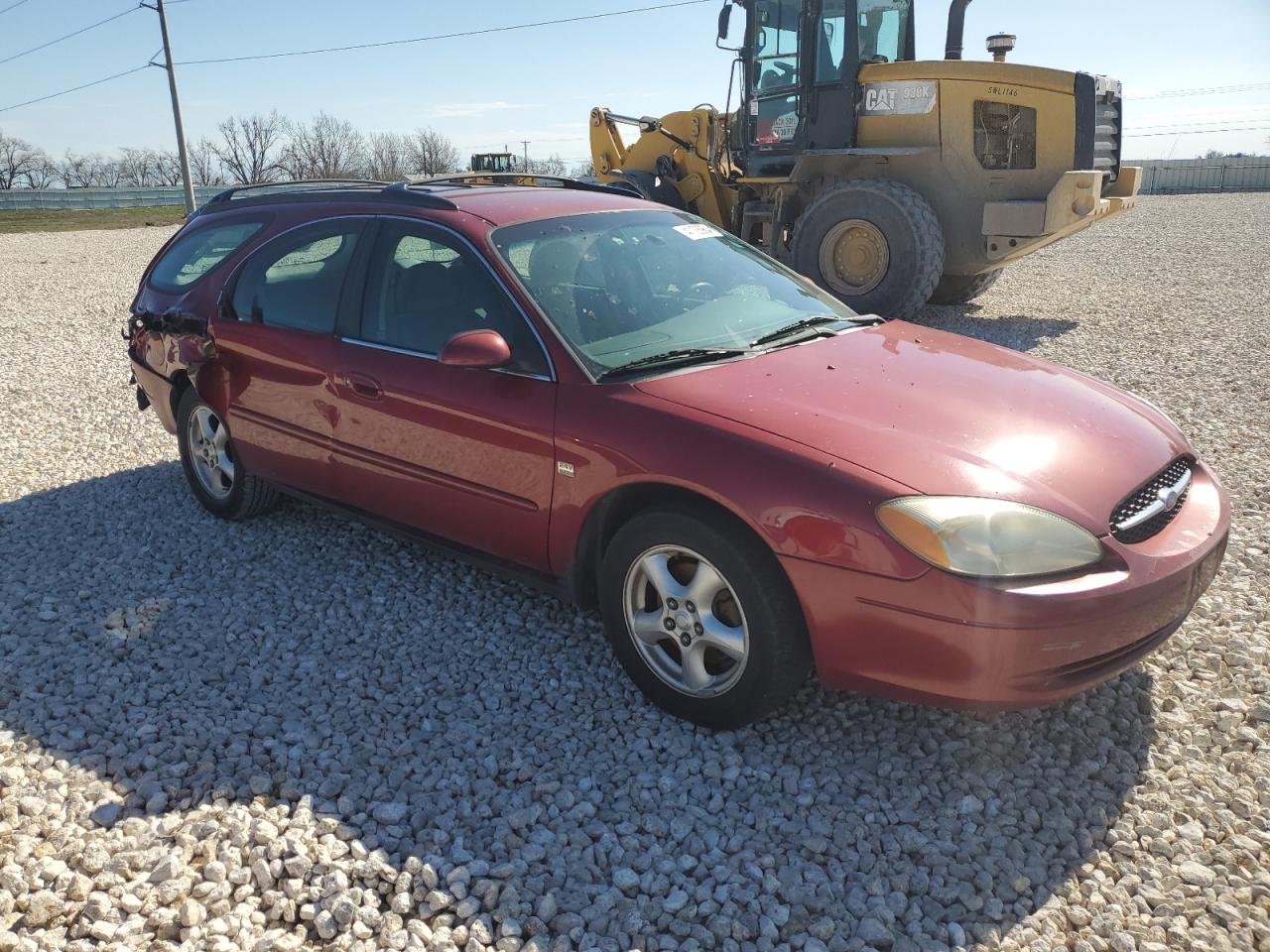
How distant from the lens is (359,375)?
3.94 metres

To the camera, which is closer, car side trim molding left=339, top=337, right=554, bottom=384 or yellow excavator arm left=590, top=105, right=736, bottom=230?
car side trim molding left=339, top=337, right=554, bottom=384

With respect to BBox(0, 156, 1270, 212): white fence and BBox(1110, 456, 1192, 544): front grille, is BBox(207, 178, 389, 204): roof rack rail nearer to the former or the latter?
BBox(1110, 456, 1192, 544): front grille

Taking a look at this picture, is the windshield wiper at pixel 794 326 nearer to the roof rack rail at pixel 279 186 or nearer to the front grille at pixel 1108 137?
the roof rack rail at pixel 279 186

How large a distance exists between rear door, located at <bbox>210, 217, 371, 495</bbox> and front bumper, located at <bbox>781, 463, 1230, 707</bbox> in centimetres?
238

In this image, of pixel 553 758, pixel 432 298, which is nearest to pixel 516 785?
pixel 553 758

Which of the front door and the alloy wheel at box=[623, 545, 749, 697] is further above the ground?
the front door

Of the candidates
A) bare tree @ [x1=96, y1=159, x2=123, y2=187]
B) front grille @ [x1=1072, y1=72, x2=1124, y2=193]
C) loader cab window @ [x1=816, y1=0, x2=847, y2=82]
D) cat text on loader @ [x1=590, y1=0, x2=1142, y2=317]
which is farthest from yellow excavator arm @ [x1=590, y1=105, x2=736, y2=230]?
bare tree @ [x1=96, y1=159, x2=123, y2=187]

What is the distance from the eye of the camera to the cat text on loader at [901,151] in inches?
352

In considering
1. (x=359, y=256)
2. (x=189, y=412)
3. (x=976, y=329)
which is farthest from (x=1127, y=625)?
(x=976, y=329)

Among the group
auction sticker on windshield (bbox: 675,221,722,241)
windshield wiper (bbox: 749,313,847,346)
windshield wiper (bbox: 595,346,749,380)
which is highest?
auction sticker on windshield (bbox: 675,221,722,241)

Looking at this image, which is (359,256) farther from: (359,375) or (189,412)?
(189,412)

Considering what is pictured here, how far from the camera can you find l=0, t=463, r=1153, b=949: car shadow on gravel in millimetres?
2504

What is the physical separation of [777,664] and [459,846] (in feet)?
3.47

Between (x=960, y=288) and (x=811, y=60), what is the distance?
320 cm
